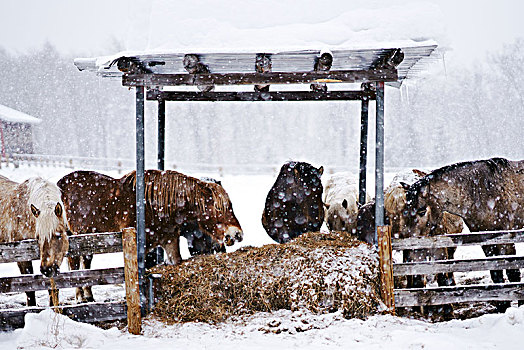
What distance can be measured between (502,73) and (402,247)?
110 feet

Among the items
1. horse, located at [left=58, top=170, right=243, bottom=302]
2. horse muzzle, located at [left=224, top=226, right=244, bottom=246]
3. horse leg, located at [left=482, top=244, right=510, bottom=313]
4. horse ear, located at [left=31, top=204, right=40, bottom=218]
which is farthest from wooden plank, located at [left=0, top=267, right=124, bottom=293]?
horse leg, located at [left=482, top=244, right=510, bottom=313]

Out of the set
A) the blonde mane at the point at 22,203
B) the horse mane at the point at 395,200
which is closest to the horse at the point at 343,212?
the horse mane at the point at 395,200

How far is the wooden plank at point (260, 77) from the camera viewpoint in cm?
464

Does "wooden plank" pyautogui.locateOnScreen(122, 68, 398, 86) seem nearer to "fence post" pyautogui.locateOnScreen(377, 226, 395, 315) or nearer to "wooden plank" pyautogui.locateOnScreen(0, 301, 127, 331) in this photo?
"fence post" pyautogui.locateOnScreen(377, 226, 395, 315)

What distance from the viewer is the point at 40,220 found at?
14.9 feet

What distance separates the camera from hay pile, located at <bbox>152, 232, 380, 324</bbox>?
15.2 ft

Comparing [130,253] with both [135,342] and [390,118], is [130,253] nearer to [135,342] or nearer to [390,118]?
[135,342]

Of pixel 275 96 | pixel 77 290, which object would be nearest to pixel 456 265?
pixel 275 96

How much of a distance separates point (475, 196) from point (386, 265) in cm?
177

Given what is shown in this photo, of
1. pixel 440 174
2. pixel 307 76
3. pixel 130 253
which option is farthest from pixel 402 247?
pixel 130 253

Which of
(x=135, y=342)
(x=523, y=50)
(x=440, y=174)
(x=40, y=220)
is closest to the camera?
(x=135, y=342)

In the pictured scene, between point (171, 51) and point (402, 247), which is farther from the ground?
point (171, 51)

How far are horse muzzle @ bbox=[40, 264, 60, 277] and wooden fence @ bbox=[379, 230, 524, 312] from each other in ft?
11.7

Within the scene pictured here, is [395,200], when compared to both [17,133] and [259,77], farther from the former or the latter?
[17,133]
